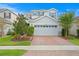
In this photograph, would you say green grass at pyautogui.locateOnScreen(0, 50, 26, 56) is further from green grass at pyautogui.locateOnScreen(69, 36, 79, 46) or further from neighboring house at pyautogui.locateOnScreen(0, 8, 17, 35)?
green grass at pyautogui.locateOnScreen(69, 36, 79, 46)

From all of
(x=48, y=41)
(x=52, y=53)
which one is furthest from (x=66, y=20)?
(x=52, y=53)

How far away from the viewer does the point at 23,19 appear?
5379 mm

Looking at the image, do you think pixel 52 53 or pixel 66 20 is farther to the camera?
pixel 66 20

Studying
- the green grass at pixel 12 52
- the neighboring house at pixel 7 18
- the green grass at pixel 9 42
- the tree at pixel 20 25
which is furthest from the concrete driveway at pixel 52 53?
the neighboring house at pixel 7 18

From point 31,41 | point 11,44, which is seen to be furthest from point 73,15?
point 11,44

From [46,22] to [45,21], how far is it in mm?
30

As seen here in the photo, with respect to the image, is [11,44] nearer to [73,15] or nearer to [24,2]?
[24,2]

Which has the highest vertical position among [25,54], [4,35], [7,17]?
[7,17]

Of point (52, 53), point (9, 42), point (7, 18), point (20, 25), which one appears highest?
point (7, 18)

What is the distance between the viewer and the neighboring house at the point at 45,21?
17.5ft

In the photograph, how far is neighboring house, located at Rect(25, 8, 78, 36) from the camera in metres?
5.32

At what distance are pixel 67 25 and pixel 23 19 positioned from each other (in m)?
0.86

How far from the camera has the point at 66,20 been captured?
5426 millimetres

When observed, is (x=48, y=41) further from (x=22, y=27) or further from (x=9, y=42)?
(x=9, y=42)
